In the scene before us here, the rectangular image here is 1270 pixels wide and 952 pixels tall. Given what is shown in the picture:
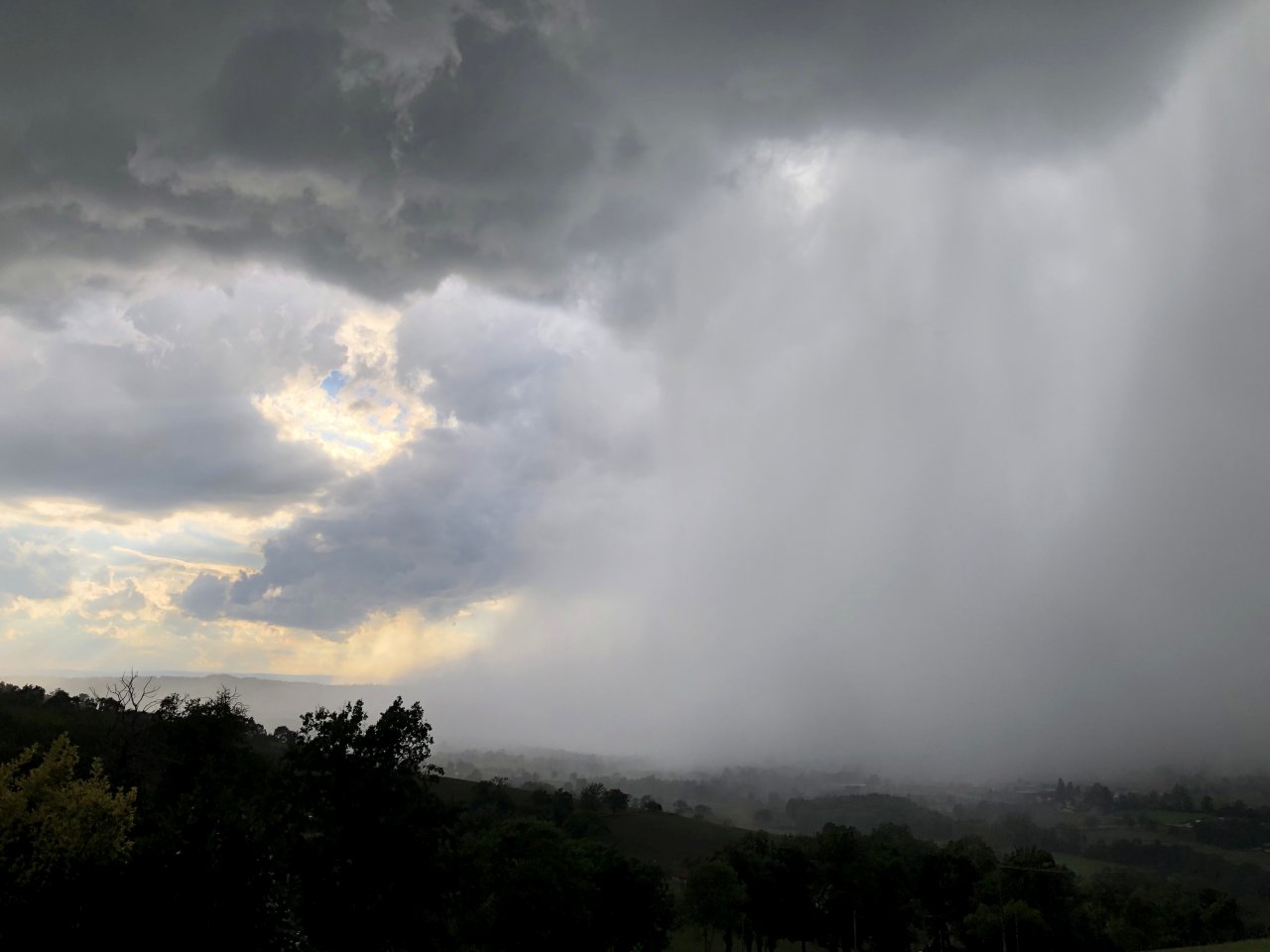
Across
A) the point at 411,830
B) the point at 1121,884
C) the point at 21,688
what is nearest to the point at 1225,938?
the point at 1121,884

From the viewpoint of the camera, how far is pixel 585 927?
7512cm

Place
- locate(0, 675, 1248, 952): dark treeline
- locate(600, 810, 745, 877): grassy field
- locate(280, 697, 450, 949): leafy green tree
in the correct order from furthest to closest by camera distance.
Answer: locate(600, 810, 745, 877): grassy field < locate(280, 697, 450, 949): leafy green tree < locate(0, 675, 1248, 952): dark treeline

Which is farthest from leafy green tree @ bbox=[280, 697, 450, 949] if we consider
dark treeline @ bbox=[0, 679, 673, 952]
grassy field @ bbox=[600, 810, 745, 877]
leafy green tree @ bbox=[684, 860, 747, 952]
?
grassy field @ bbox=[600, 810, 745, 877]

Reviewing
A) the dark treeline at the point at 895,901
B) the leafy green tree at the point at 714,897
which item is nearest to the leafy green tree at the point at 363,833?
the leafy green tree at the point at 714,897

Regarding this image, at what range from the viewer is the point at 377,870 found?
4016 cm

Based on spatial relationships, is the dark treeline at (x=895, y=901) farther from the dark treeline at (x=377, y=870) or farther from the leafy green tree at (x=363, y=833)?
the leafy green tree at (x=363, y=833)

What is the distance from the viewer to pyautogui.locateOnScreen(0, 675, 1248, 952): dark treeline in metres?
32.6

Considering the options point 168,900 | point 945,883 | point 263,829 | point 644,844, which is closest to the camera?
point 168,900

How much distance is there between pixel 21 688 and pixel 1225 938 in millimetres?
229977

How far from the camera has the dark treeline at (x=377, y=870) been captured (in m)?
32.6

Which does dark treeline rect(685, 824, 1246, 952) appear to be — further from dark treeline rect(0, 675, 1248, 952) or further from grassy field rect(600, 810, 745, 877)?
grassy field rect(600, 810, 745, 877)

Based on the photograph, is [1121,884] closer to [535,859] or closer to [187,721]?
[535,859]

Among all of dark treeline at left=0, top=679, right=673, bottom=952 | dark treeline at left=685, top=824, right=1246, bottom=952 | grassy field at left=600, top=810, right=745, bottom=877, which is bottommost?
grassy field at left=600, top=810, right=745, bottom=877

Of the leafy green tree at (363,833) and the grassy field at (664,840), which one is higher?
the leafy green tree at (363,833)
